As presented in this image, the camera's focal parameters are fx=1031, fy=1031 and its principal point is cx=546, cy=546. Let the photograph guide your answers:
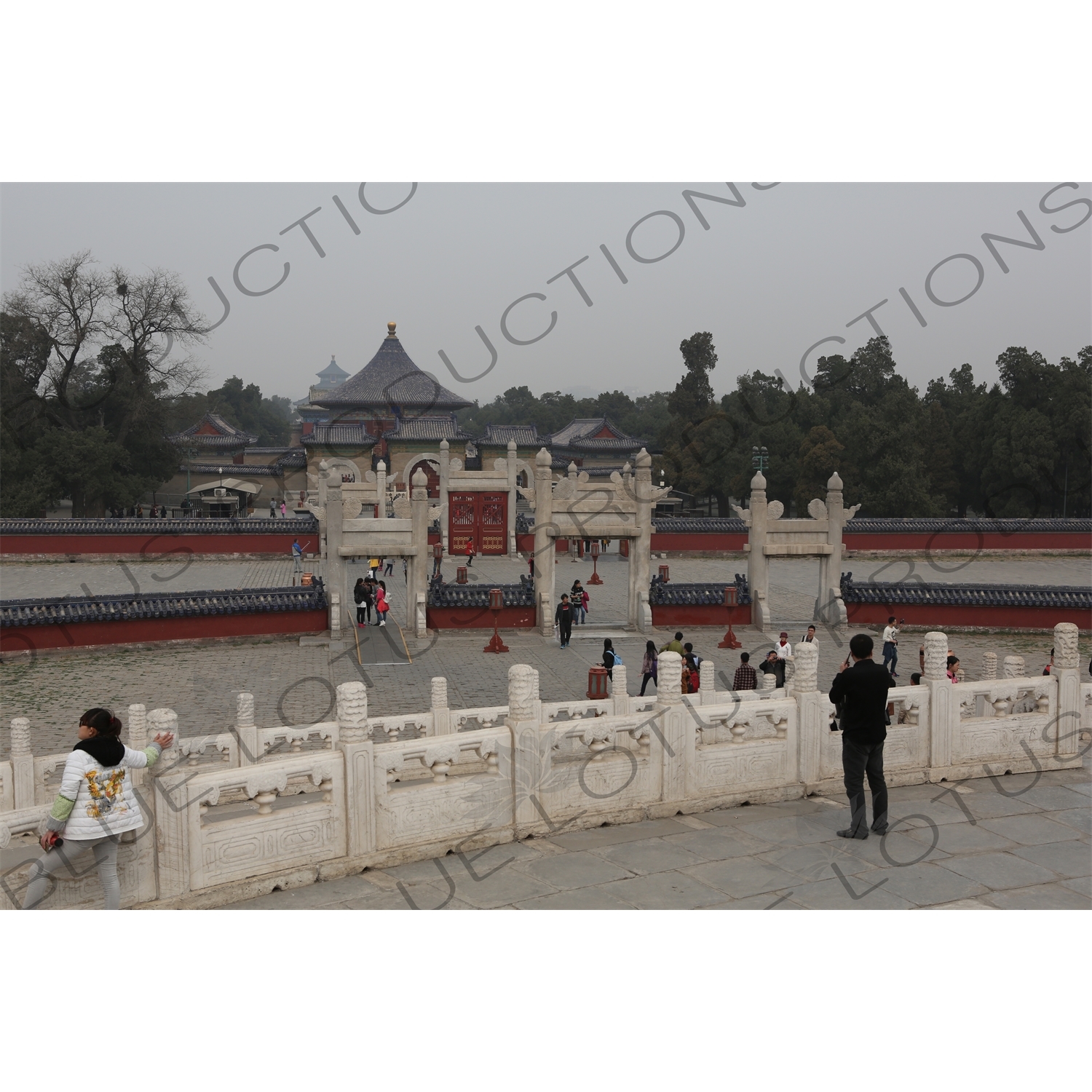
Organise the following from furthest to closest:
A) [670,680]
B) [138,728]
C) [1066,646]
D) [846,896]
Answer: [1066,646] → [138,728] → [670,680] → [846,896]

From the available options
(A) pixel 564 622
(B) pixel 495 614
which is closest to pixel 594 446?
(B) pixel 495 614

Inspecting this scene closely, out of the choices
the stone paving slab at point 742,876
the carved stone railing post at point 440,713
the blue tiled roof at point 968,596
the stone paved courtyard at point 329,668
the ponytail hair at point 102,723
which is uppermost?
the ponytail hair at point 102,723

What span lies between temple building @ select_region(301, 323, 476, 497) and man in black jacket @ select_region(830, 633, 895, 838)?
40.3 meters

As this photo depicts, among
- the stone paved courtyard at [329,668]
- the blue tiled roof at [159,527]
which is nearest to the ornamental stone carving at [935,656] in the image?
the stone paved courtyard at [329,668]

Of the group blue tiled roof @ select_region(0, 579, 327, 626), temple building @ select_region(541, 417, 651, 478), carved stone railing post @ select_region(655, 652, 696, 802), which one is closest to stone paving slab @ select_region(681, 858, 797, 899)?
carved stone railing post @ select_region(655, 652, 696, 802)

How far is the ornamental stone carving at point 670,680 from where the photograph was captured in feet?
24.7

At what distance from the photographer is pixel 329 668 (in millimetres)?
18281

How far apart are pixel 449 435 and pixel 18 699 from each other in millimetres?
38734

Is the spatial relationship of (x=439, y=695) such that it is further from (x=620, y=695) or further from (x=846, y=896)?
(x=846, y=896)

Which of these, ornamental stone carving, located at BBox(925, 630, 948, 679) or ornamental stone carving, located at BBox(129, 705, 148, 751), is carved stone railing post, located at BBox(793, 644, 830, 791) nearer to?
ornamental stone carving, located at BBox(925, 630, 948, 679)

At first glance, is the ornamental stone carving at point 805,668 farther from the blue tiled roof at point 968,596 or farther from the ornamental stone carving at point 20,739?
the blue tiled roof at point 968,596

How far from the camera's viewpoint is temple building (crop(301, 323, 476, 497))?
52.5 m

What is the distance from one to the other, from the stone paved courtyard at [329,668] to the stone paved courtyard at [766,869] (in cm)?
782

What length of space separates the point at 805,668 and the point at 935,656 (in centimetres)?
126
